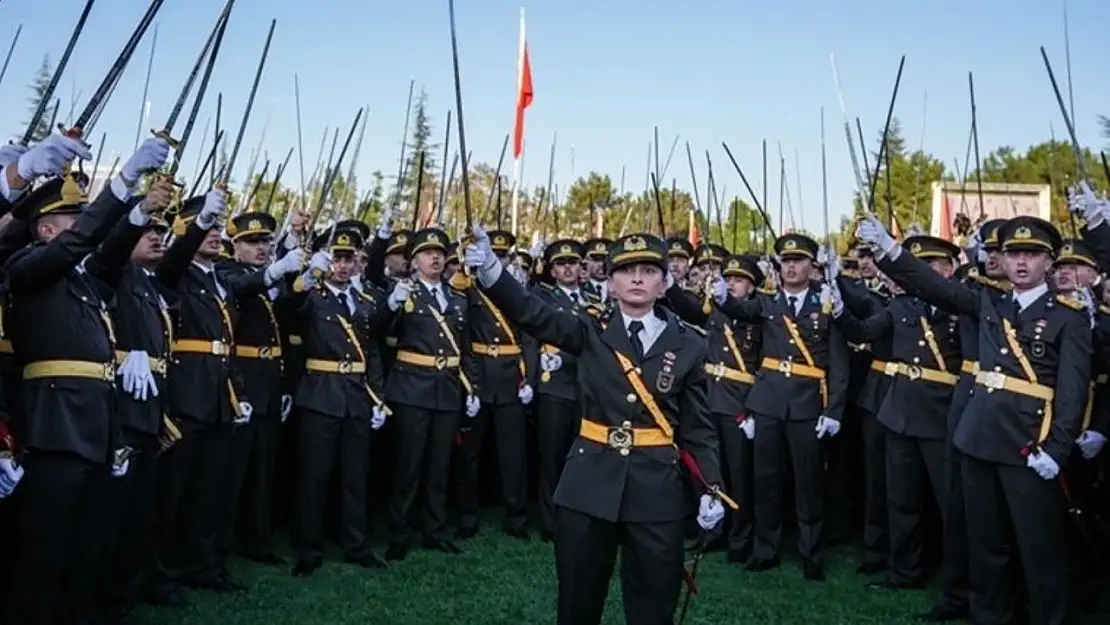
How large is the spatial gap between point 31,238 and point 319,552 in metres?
3.39

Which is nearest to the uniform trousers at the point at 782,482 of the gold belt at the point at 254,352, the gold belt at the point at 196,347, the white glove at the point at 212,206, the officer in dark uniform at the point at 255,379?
the officer in dark uniform at the point at 255,379

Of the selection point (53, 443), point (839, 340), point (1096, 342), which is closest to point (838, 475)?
point (839, 340)

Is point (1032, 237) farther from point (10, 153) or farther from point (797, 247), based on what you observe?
point (10, 153)

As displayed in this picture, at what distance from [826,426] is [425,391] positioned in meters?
3.11

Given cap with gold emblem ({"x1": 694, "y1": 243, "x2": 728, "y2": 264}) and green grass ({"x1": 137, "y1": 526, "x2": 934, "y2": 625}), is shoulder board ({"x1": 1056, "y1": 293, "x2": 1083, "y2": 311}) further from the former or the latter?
cap with gold emblem ({"x1": 694, "y1": 243, "x2": 728, "y2": 264})

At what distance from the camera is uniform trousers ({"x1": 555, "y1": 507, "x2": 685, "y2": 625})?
15.1 ft

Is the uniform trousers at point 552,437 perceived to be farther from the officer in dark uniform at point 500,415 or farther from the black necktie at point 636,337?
the black necktie at point 636,337

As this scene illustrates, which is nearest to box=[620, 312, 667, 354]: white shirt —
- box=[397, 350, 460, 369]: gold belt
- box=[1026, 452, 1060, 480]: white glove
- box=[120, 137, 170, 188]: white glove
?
box=[120, 137, 170, 188]: white glove

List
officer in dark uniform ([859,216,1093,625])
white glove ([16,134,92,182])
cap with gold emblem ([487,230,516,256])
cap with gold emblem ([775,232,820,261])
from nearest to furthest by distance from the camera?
1. white glove ([16,134,92,182])
2. officer in dark uniform ([859,216,1093,625])
3. cap with gold emblem ([775,232,820,261])
4. cap with gold emblem ([487,230,516,256])

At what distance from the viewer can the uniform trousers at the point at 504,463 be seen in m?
8.96

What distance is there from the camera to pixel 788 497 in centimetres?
970

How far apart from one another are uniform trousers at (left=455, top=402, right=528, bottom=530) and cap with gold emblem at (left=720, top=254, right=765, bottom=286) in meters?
2.18

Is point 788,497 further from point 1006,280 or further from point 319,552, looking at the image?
point 319,552

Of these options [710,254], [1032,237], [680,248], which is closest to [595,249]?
[680,248]
